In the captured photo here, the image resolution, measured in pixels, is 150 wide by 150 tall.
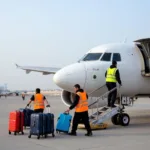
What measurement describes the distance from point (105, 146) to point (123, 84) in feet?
18.7

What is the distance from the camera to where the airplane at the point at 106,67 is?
12.9 metres

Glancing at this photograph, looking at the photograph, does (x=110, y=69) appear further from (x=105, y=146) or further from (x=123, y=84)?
(x=105, y=146)

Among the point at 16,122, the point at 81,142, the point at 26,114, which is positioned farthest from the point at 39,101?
the point at 81,142

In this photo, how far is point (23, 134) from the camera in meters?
10.7

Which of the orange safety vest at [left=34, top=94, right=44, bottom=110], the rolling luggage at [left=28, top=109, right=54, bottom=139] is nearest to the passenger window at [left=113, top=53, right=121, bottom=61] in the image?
the orange safety vest at [left=34, top=94, right=44, bottom=110]

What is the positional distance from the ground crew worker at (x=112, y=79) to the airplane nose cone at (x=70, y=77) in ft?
3.22

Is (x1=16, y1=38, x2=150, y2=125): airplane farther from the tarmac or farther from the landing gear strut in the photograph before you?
the tarmac

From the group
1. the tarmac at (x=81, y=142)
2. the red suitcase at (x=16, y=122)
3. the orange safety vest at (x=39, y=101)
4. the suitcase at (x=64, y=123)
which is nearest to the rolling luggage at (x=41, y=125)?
the tarmac at (x=81, y=142)

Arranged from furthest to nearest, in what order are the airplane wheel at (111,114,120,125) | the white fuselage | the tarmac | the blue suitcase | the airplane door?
the airplane wheel at (111,114,120,125) → the airplane door → the white fuselage → the blue suitcase → the tarmac

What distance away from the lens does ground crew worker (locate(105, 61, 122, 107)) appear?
12.7 metres

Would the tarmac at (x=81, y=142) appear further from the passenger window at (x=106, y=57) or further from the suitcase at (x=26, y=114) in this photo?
the passenger window at (x=106, y=57)

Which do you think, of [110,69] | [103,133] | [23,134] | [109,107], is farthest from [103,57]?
[23,134]

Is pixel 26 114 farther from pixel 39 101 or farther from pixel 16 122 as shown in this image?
pixel 16 122

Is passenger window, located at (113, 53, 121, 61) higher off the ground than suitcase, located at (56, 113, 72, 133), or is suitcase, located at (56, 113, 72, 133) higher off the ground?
passenger window, located at (113, 53, 121, 61)
